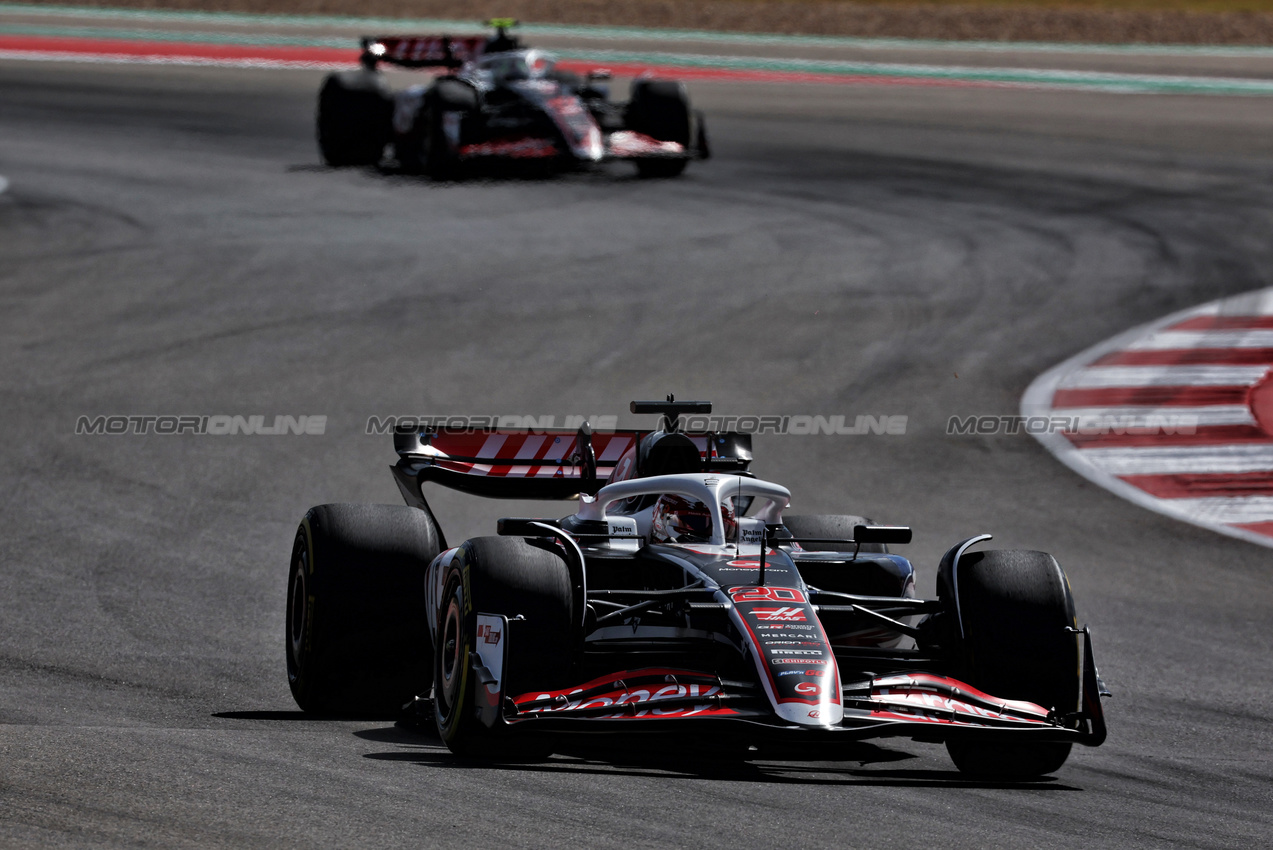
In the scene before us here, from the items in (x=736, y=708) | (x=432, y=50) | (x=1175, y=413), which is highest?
(x=432, y=50)

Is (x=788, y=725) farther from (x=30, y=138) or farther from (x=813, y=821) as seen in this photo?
(x=30, y=138)

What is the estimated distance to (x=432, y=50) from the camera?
22078 mm

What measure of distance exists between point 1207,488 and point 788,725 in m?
7.38

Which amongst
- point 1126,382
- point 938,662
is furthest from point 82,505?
point 1126,382

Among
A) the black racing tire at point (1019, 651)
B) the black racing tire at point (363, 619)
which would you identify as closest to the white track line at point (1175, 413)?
the black racing tire at point (1019, 651)

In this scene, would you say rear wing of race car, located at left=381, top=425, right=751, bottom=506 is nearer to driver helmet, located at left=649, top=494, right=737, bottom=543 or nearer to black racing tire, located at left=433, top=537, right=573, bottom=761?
driver helmet, located at left=649, top=494, right=737, bottom=543

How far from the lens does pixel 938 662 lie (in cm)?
753

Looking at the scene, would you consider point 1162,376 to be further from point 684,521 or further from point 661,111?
point 684,521

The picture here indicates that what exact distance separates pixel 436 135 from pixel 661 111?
2.63m

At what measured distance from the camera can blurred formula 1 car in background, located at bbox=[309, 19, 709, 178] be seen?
20.8 meters

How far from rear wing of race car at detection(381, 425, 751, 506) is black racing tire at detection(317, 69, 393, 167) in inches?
515

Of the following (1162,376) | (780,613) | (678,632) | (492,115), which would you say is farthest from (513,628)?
(492,115)

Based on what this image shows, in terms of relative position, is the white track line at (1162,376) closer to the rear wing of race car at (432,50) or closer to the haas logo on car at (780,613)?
the haas logo on car at (780,613)

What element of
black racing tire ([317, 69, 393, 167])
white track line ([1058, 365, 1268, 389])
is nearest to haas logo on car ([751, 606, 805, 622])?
white track line ([1058, 365, 1268, 389])
